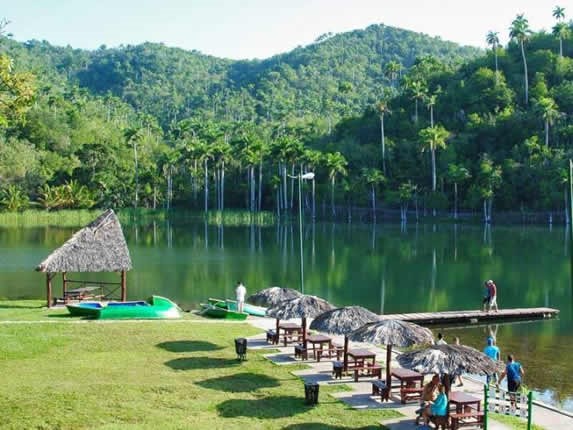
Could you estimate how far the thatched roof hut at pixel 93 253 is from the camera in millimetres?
Result: 33594

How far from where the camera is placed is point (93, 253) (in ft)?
113

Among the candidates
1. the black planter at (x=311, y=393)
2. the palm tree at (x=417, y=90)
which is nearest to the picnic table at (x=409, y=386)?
the black planter at (x=311, y=393)

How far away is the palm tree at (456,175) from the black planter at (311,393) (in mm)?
101303

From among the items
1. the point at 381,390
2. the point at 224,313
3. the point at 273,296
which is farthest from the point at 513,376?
the point at 224,313

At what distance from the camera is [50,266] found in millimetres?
33250

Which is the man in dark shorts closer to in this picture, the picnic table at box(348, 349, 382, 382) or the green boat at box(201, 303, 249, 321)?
the picnic table at box(348, 349, 382, 382)

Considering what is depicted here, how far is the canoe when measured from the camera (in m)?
29.6

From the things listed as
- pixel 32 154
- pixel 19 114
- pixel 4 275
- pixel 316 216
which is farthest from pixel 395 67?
pixel 19 114

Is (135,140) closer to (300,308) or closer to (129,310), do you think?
(129,310)

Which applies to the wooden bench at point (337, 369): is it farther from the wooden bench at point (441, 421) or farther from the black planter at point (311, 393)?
the wooden bench at point (441, 421)

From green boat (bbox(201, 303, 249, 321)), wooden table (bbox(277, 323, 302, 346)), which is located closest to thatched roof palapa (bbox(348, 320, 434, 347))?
wooden table (bbox(277, 323, 302, 346))

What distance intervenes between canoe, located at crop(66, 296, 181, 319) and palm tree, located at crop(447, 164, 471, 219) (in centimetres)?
9100

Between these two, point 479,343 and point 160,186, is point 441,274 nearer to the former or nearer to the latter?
point 479,343

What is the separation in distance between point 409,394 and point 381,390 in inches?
29.8
